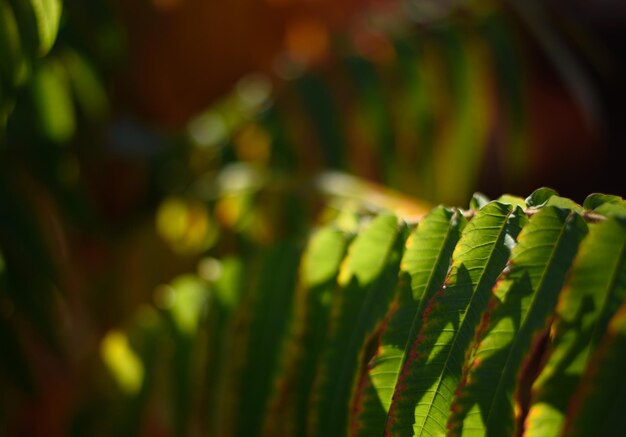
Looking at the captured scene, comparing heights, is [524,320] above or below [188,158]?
below

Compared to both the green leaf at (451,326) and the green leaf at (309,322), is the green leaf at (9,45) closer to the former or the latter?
the green leaf at (309,322)

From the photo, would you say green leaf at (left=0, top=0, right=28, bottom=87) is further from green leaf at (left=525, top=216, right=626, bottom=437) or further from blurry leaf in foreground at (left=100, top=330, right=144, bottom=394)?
green leaf at (left=525, top=216, right=626, bottom=437)

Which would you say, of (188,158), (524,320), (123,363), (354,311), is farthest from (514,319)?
(188,158)

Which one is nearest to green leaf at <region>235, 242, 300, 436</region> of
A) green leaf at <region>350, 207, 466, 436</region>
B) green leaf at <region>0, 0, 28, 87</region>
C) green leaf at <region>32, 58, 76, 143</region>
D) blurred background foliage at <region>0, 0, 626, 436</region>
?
blurred background foliage at <region>0, 0, 626, 436</region>

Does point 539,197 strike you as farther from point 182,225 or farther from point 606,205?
point 182,225

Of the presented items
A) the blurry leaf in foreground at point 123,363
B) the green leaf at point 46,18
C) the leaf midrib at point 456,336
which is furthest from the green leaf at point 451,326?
the blurry leaf in foreground at point 123,363

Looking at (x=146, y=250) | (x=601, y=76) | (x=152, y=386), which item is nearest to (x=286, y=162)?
(x=146, y=250)
